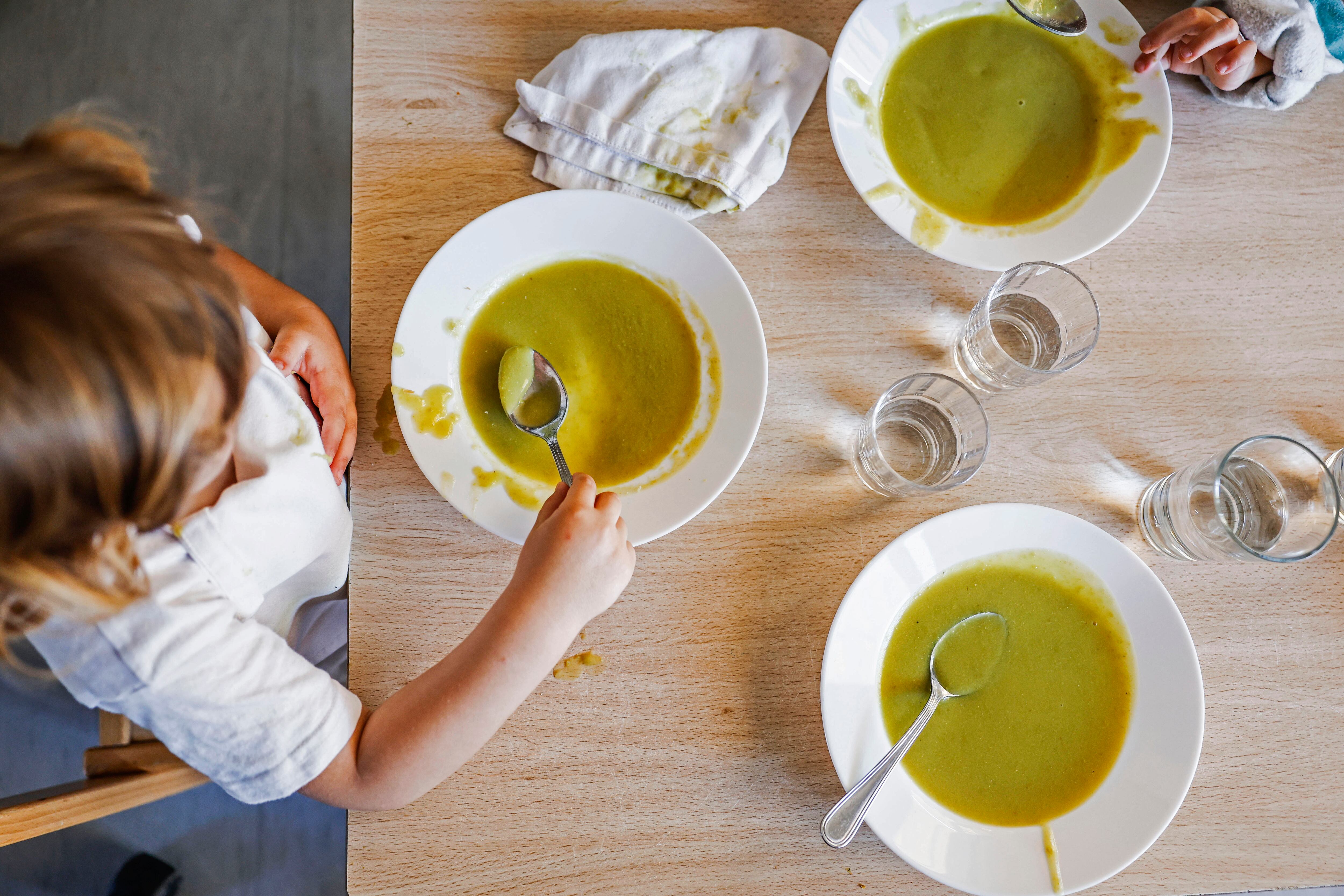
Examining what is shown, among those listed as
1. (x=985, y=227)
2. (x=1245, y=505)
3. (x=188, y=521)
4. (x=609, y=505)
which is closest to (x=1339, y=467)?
(x=1245, y=505)

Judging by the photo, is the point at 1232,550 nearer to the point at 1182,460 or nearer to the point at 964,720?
the point at 1182,460

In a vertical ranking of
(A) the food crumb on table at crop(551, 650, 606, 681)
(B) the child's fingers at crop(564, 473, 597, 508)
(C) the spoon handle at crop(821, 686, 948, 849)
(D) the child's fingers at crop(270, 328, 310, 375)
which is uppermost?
(D) the child's fingers at crop(270, 328, 310, 375)

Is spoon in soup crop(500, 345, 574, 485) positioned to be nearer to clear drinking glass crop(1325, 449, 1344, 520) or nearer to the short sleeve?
the short sleeve

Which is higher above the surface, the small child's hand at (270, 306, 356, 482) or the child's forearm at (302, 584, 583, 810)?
the small child's hand at (270, 306, 356, 482)

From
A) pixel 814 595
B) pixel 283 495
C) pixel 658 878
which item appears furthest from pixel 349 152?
pixel 658 878

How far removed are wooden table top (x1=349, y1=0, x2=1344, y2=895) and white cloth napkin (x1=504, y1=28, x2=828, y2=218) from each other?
0.04m

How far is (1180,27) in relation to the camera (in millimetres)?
950

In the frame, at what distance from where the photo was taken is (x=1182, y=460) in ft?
3.16

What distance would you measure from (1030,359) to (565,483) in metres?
0.57

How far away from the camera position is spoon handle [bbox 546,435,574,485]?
34.8 inches

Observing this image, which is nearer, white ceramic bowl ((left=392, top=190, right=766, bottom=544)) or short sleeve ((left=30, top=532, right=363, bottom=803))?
short sleeve ((left=30, top=532, right=363, bottom=803))

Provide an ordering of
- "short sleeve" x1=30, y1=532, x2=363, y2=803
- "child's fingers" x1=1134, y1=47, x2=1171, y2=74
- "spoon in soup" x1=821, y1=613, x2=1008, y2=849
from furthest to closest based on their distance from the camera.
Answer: "child's fingers" x1=1134, y1=47, x2=1171, y2=74 < "spoon in soup" x1=821, y1=613, x2=1008, y2=849 < "short sleeve" x1=30, y1=532, x2=363, y2=803

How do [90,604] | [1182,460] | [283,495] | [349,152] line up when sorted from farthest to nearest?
[349,152], [1182,460], [283,495], [90,604]

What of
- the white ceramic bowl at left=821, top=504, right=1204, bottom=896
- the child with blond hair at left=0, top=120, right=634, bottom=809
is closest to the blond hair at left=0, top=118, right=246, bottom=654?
the child with blond hair at left=0, top=120, right=634, bottom=809
